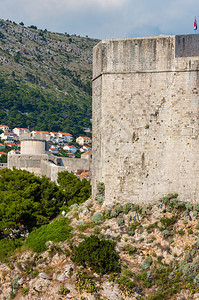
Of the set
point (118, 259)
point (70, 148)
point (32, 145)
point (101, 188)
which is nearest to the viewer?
point (118, 259)

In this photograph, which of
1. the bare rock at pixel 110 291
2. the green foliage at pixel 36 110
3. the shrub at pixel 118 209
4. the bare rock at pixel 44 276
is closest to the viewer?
the bare rock at pixel 110 291

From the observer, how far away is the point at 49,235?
22.0m

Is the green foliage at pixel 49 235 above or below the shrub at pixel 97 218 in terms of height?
below

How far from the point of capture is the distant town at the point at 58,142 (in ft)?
475

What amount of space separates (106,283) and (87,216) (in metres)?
4.48

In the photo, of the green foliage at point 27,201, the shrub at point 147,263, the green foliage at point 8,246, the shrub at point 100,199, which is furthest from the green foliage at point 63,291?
the green foliage at point 27,201

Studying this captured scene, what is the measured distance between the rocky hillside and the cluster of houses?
12199 centimetres

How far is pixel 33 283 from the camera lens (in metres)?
19.7

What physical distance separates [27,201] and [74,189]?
724 centimetres

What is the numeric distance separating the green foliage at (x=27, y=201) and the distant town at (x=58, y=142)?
106770 mm

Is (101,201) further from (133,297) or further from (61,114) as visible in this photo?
(61,114)

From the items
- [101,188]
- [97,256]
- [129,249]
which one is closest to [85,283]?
[97,256]

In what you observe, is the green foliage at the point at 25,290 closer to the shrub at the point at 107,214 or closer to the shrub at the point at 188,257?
the shrub at the point at 107,214

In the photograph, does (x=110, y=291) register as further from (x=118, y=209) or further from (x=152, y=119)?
(x=152, y=119)
